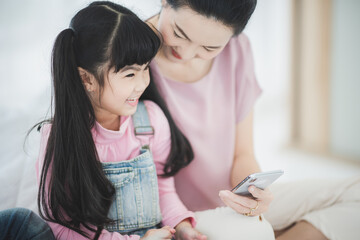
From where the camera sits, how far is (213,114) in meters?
1.18

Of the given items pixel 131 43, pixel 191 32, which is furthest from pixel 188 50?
pixel 131 43

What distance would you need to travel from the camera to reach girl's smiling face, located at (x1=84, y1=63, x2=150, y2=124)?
0.85 m

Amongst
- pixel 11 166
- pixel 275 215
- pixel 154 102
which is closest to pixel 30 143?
pixel 11 166

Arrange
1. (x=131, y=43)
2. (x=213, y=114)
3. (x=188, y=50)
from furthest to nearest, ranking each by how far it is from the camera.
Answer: (x=213, y=114)
(x=188, y=50)
(x=131, y=43)

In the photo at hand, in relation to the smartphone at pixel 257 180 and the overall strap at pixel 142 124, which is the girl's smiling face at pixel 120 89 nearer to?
the overall strap at pixel 142 124

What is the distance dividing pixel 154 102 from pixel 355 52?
1641 mm

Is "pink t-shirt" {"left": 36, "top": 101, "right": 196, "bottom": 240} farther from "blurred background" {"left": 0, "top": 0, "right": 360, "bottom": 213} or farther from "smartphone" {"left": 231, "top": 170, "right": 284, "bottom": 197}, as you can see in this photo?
"blurred background" {"left": 0, "top": 0, "right": 360, "bottom": 213}

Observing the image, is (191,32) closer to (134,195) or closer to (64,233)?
(134,195)

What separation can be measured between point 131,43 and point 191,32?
16cm

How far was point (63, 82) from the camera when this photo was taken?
2.72ft

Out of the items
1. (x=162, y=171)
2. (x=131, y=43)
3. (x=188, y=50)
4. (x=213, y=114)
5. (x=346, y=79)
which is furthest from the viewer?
(x=346, y=79)

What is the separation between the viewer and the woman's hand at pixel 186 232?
2.98 feet

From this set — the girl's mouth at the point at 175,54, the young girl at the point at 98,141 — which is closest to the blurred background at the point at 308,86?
the girl's mouth at the point at 175,54

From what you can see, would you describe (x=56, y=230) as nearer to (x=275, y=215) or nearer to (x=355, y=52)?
(x=275, y=215)
